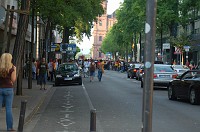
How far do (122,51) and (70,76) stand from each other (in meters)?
82.2

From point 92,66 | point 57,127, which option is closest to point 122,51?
point 92,66

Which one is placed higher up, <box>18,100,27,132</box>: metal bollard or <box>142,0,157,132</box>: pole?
<box>142,0,157,132</box>: pole

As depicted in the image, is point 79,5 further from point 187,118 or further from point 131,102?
point 187,118

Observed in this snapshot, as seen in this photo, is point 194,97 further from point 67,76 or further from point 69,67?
point 69,67

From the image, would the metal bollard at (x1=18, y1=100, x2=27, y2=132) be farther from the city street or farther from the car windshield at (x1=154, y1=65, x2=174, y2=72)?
the car windshield at (x1=154, y1=65, x2=174, y2=72)

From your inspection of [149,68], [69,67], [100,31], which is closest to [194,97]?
[149,68]

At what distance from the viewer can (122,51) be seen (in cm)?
11131

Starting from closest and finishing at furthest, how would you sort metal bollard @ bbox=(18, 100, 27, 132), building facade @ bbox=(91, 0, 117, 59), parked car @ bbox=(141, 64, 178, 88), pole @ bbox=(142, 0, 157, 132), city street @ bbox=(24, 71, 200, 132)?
pole @ bbox=(142, 0, 157, 132) → metal bollard @ bbox=(18, 100, 27, 132) → city street @ bbox=(24, 71, 200, 132) → parked car @ bbox=(141, 64, 178, 88) → building facade @ bbox=(91, 0, 117, 59)

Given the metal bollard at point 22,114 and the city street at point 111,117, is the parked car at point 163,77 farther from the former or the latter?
the metal bollard at point 22,114

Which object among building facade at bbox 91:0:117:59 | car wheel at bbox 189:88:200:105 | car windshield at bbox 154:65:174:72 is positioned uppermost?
building facade at bbox 91:0:117:59

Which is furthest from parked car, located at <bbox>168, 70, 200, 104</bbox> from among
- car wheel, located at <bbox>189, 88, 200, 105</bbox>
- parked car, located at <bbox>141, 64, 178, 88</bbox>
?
parked car, located at <bbox>141, 64, 178, 88</bbox>

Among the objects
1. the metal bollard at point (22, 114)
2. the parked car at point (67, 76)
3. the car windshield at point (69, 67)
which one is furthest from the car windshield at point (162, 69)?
the metal bollard at point (22, 114)

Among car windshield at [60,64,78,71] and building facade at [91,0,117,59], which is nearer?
car windshield at [60,64,78,71]

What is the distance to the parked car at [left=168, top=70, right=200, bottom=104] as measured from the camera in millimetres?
16403
